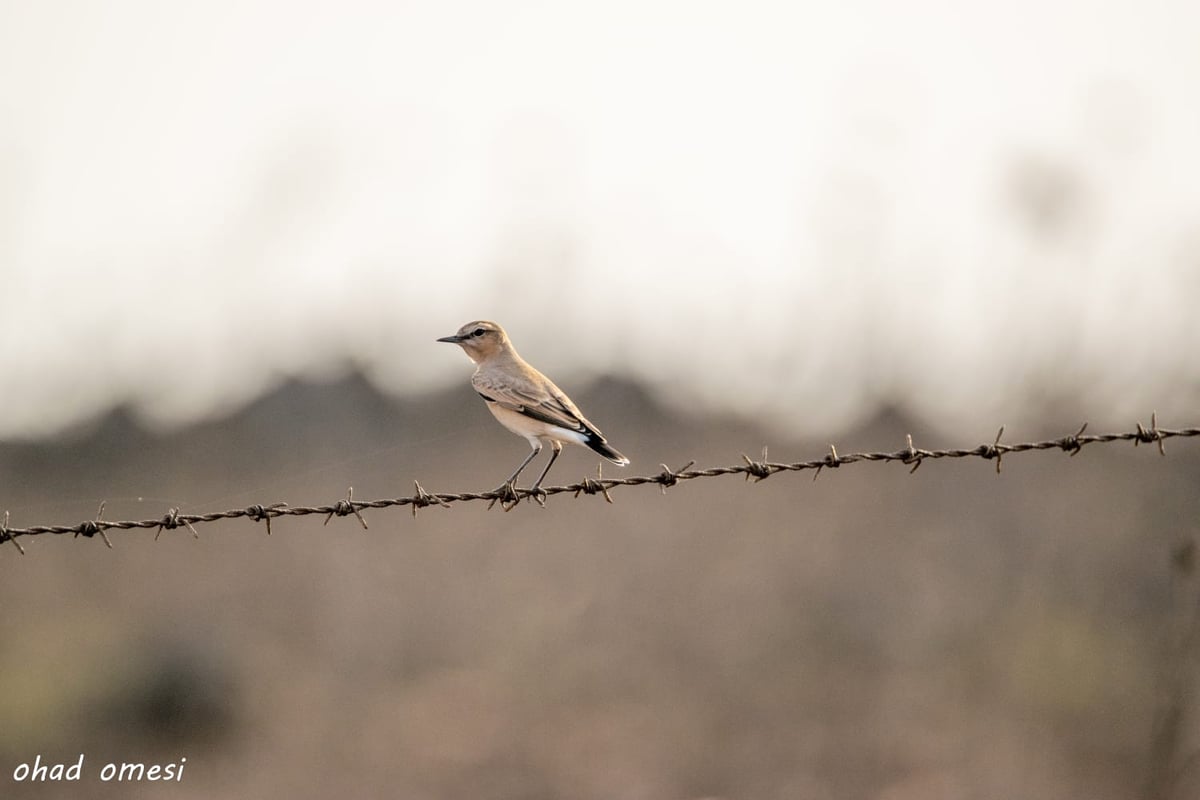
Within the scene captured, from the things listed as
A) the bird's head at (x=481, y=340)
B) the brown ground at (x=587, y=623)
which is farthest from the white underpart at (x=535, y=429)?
the brown ground at (x=587, y=623)

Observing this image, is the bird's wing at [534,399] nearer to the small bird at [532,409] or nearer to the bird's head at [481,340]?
the small bird at [532,409]

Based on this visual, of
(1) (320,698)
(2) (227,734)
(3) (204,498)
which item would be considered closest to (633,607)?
(1) (320,698)

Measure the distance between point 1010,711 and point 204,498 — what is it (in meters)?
11.6

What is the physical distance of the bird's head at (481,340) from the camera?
10.5m

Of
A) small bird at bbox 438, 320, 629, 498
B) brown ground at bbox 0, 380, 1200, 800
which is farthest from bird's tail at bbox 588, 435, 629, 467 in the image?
brown ground at bbox 0, 380, 1200, 800

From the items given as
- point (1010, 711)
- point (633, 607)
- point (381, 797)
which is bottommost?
point (381, 797)

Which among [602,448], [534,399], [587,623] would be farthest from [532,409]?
[587,623]

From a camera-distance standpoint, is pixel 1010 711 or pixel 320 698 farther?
pixel 320 698

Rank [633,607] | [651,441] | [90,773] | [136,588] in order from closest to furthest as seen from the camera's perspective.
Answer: [90,773]
[633,607]
[136,588]
[651,441]

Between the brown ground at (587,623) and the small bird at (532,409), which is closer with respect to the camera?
the small bird at (532,409)

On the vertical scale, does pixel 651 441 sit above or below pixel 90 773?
above

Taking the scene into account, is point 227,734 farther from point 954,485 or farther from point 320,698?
point 954,485

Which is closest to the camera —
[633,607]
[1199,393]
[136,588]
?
[1199,393]

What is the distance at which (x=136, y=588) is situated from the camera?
62.4ft
